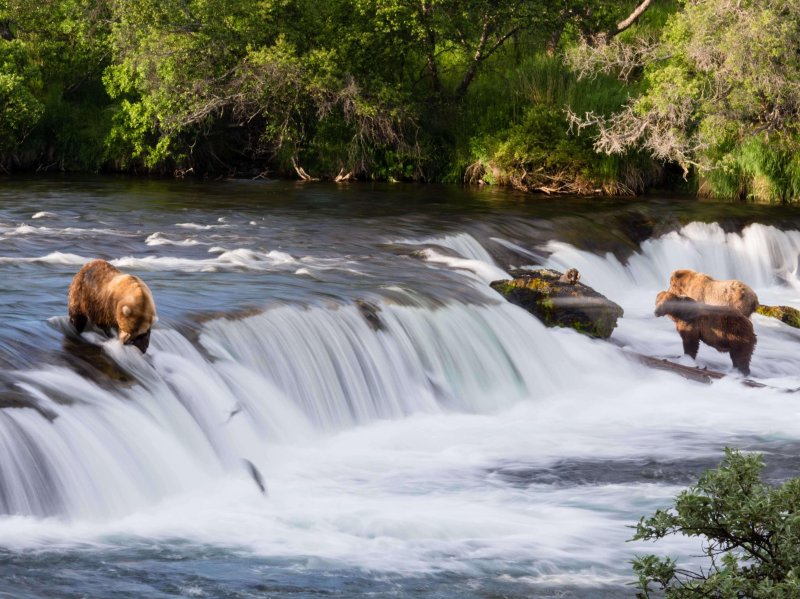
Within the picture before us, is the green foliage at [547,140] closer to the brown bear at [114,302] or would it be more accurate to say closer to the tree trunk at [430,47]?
the tree trunk at [430,47]

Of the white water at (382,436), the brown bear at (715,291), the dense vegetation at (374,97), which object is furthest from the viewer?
the dense vegetation at (374,97)

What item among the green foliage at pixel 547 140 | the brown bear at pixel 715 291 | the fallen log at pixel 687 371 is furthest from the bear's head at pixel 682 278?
the green foliage at pixel 547 140

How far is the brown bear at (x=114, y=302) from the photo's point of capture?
914 centimetres

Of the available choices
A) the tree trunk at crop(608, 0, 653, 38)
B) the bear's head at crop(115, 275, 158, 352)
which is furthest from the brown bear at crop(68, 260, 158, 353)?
the tree trunk at crop(608, 0, 653, 38)

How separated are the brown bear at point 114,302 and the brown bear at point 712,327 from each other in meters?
6.44

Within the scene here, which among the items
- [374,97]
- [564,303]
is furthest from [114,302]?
[374,97]

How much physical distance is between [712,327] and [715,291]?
0.40 metres

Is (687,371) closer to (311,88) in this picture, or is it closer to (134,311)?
(134,311)

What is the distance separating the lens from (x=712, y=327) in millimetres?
13383

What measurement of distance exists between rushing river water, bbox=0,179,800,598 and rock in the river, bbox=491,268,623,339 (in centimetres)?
29

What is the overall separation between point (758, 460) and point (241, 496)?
4.77 m

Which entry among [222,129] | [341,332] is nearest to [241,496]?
[341,332]

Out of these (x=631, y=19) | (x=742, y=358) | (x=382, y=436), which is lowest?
(x=382, y=436)

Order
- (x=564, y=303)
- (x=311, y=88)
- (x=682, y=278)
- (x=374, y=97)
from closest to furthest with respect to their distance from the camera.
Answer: (x=682, y=278)
(x=564, y=303)
(x=311, y=88)
(x=374, y=97)
